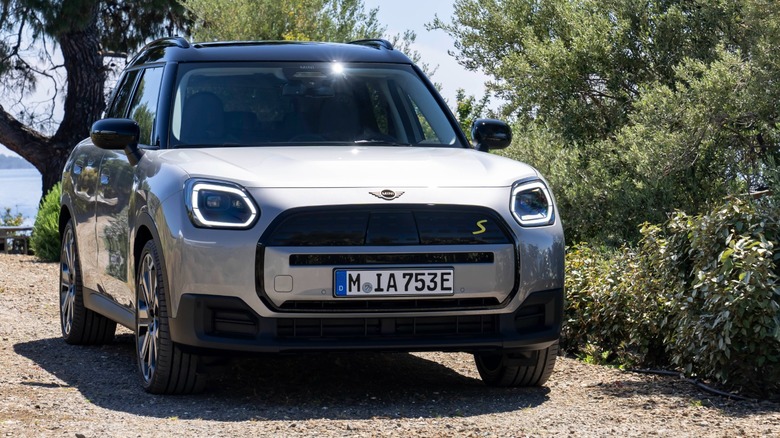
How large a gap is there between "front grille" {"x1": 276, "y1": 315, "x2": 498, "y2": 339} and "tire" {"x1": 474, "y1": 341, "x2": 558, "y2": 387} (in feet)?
1.16

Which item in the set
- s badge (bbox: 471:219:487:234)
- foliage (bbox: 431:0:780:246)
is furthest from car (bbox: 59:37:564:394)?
foliage (bbox: 431:0:780:246)

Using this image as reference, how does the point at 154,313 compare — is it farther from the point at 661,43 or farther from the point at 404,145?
the point at 661,43

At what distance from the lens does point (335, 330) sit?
6012 mm

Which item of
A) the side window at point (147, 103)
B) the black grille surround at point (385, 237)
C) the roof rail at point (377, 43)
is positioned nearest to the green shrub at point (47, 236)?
the side window at point (147, 103)

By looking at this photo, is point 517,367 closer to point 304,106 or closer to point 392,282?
point 392,282

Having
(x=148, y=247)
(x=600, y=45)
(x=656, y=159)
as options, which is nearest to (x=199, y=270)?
(x=148, y=247)

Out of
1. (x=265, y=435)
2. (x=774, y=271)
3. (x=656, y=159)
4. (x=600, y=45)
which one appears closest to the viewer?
(x=265, y=435)

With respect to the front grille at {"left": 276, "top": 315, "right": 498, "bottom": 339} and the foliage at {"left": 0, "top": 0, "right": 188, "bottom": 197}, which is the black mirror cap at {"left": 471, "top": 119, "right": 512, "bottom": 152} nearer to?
the front grille at {"left": 276, "top": 315, "right": 498, "bottom": 339}

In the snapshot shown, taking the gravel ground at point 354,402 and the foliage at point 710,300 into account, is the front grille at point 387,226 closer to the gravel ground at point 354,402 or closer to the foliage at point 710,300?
the gravel ground at point 354,402

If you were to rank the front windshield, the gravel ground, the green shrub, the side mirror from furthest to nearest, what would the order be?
1. the green shrub
2. the front windshield
3. the side mirror
4. the gravel ground

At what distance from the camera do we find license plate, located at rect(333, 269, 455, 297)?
231 inches

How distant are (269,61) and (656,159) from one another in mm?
6443

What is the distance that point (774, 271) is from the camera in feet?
22.8

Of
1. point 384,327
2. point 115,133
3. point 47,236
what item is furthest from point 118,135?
point 47,236
